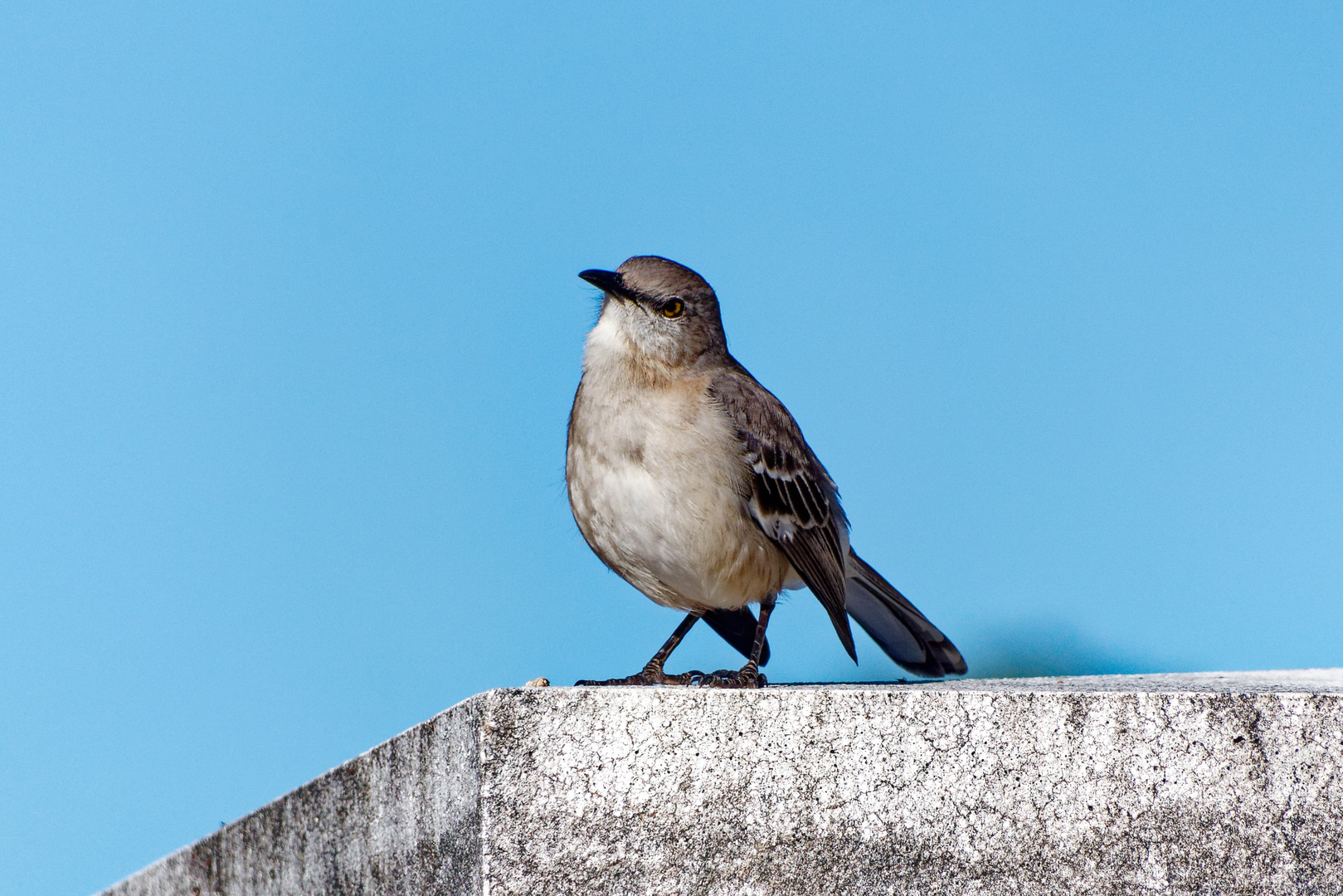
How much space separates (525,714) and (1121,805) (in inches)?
70.0

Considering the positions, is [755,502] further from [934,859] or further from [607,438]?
[934,859]

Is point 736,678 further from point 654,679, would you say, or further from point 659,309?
point 659,309

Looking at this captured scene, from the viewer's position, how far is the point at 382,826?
3949 mm

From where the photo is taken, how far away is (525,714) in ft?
11.2

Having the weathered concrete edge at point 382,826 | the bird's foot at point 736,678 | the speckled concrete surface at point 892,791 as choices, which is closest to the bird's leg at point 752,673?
the bird's foot at point 736,678

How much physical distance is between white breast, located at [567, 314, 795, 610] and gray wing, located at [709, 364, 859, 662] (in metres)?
0.08

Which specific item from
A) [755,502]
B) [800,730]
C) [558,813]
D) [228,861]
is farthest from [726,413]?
[228,861]

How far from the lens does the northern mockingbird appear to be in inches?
189

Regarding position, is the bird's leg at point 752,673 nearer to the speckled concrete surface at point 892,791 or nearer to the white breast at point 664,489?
the white breast at point 664,489

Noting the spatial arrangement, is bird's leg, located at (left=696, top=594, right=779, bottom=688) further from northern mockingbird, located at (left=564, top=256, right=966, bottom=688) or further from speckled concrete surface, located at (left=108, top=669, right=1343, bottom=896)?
speckled concrete surface, located at (left=108, top=669, right=1343, bottom=896)

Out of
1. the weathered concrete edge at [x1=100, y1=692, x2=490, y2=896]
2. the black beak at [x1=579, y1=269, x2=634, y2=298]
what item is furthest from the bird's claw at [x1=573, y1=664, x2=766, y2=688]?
the black beak at [x1=579, y1=269, x2=634, y2=298]

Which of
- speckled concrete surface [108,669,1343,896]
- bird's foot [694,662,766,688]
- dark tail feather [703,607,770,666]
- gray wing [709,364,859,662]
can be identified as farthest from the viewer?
dark tail feather [703,607,770,666]

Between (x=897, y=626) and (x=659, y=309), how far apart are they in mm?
2052

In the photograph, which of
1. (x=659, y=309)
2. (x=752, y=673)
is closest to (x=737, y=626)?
(x=752, y=673)
